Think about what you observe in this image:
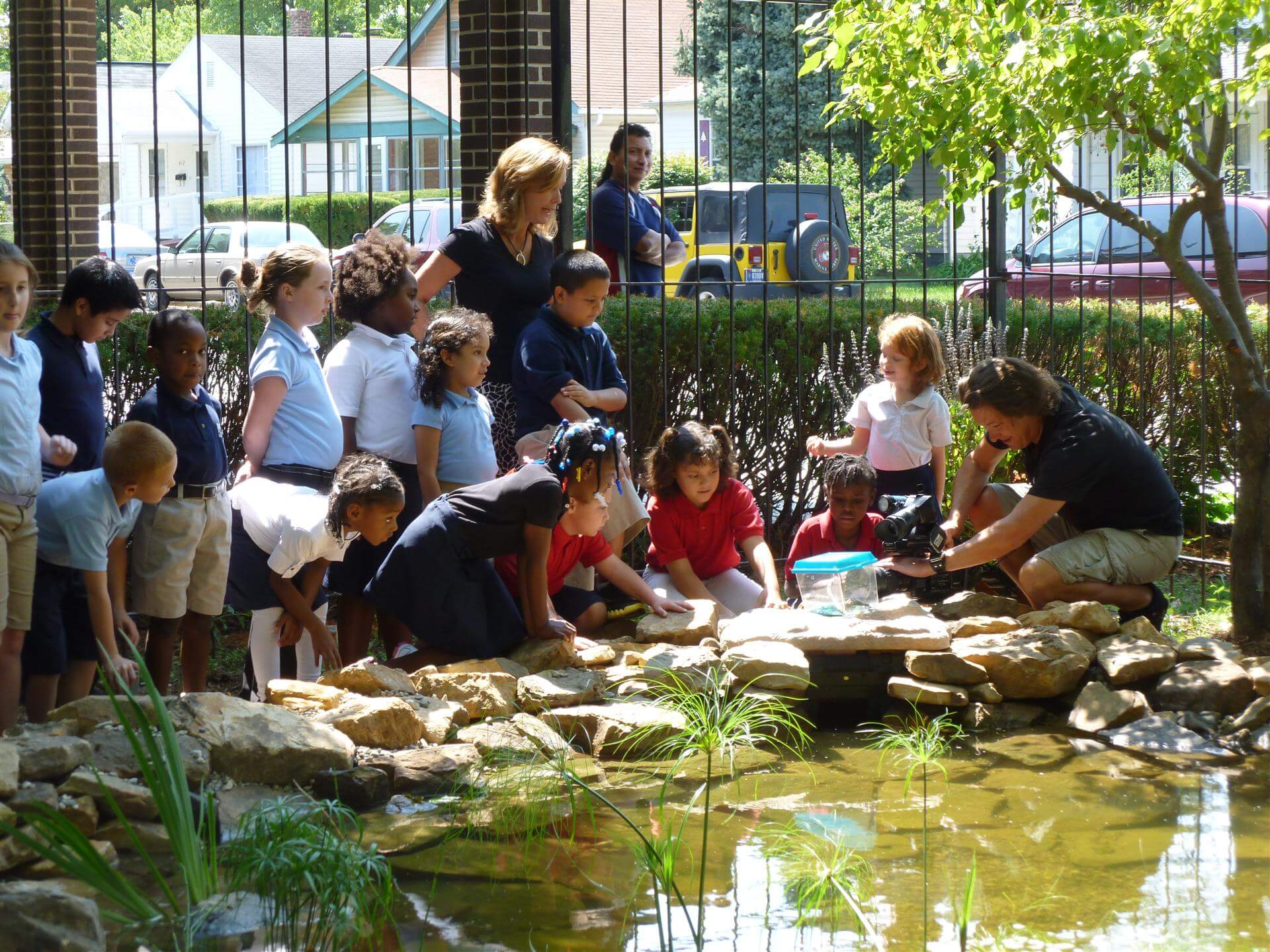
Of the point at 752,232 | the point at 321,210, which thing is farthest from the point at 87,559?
the point at 321,210

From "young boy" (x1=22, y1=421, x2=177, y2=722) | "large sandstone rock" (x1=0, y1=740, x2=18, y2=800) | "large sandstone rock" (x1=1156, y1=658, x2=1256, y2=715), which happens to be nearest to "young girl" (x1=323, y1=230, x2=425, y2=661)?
"young boy" (x1=22, y1=421, x2=177, y2=722)

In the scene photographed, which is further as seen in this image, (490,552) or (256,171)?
(256,171)

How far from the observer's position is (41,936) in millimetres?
2473

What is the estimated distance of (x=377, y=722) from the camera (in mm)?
3893

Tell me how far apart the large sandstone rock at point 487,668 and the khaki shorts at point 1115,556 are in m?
2.09

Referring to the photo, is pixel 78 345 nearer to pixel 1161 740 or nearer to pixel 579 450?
pixel 579 450

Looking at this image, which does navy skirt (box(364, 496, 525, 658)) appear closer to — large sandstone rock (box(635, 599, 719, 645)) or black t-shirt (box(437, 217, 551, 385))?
large sandstone rock (box(635, 599, 719, 645))

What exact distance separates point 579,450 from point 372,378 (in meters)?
0.81

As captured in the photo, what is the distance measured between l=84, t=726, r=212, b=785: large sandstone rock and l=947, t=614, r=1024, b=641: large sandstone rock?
2.64 meters

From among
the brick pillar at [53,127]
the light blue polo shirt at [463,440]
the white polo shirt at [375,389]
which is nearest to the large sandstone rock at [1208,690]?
the light blue polo shirt at [463,440]

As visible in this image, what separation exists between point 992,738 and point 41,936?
10.0 feet

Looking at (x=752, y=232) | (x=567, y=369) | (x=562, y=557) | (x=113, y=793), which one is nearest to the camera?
(x=113, y=793)

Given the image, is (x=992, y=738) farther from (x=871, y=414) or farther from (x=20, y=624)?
(x=20, y=624)

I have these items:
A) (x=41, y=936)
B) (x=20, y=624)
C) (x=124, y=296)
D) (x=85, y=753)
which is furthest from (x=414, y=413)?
(x=41, y=936)
